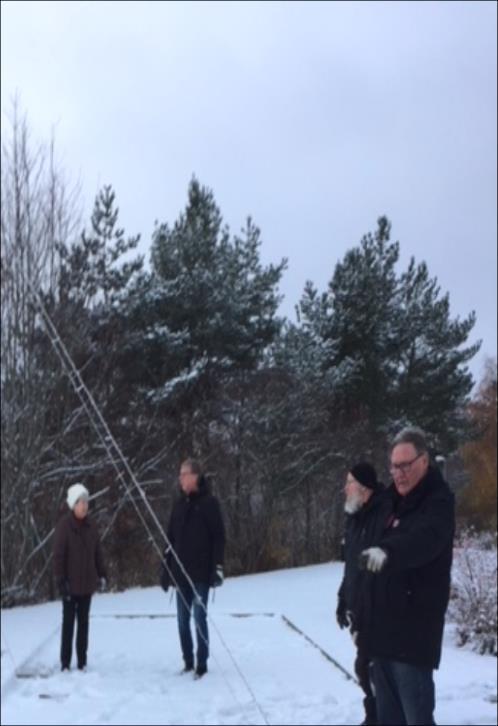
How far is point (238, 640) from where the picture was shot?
1114cm

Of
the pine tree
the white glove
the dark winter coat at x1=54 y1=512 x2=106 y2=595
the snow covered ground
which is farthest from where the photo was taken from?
the pine tree

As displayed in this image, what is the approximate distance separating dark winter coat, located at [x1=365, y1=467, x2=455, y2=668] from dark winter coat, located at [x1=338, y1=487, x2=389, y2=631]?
0.08 ft

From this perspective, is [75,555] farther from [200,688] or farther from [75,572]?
[200,688]

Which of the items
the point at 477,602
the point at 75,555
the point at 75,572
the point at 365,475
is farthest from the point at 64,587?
the point at 365,475

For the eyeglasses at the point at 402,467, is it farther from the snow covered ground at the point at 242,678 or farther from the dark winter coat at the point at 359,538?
the snow covered ground at the point at 242,678

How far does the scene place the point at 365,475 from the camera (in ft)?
7.28

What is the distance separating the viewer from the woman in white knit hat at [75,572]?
9.88 metres

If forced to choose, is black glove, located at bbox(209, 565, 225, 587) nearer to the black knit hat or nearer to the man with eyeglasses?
the man with eyeglasses

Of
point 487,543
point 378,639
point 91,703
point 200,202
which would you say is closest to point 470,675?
point 487,543

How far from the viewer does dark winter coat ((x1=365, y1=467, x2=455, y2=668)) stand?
7.61 ft

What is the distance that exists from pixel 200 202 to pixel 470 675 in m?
17.2

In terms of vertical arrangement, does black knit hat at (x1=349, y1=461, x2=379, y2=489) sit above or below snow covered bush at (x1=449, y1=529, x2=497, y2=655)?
above

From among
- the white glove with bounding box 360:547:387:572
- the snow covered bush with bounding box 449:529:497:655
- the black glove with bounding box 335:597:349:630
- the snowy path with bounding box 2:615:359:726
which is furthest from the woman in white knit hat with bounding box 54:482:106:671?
the white glove with bounding box 360:547:387:572

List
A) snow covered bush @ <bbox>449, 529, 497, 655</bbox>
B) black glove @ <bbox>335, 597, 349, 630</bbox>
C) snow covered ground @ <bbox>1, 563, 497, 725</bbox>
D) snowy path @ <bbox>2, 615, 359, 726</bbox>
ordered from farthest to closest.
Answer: snow covered bush @ <bbox>449, 529, 497, 655</bbox>
snowy path @ <bbox>2, 615, 359, 726</bbox>
snow covered ground @ <bbox>1, 563, 497, 725</bbox>
black glove @ <bbox>335, 597, 349, 630</bbox>
